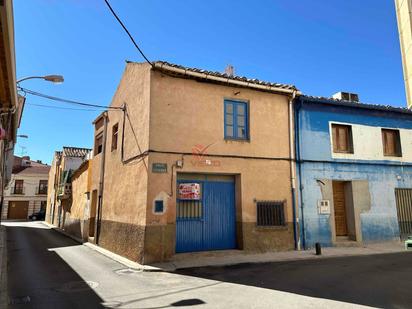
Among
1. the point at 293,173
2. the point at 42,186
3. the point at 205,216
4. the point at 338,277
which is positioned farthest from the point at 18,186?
the point at 338,277

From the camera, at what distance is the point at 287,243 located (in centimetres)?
1134

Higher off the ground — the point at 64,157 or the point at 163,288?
the point at 64,157

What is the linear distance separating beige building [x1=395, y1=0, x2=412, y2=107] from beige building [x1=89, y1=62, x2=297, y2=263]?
15.3 metres

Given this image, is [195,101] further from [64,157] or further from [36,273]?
[64,157]

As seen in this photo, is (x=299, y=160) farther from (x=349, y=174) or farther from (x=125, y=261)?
(x=125, y=261)

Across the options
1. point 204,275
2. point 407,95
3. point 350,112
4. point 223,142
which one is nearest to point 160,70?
point 223,142

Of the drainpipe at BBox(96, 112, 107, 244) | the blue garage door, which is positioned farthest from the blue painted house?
the drainpipe at BBox(96, 112, 107, 244)

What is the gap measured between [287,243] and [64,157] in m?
23.3

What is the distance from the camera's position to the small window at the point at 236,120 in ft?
37.3

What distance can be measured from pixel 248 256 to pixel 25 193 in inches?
1703

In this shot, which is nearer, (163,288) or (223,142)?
(163,288)

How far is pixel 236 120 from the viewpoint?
11.5m

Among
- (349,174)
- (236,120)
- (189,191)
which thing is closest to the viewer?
(189,191)

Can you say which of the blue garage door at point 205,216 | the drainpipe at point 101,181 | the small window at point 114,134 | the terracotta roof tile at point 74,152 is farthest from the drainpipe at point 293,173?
the terracotta roof tile at point 74,152
